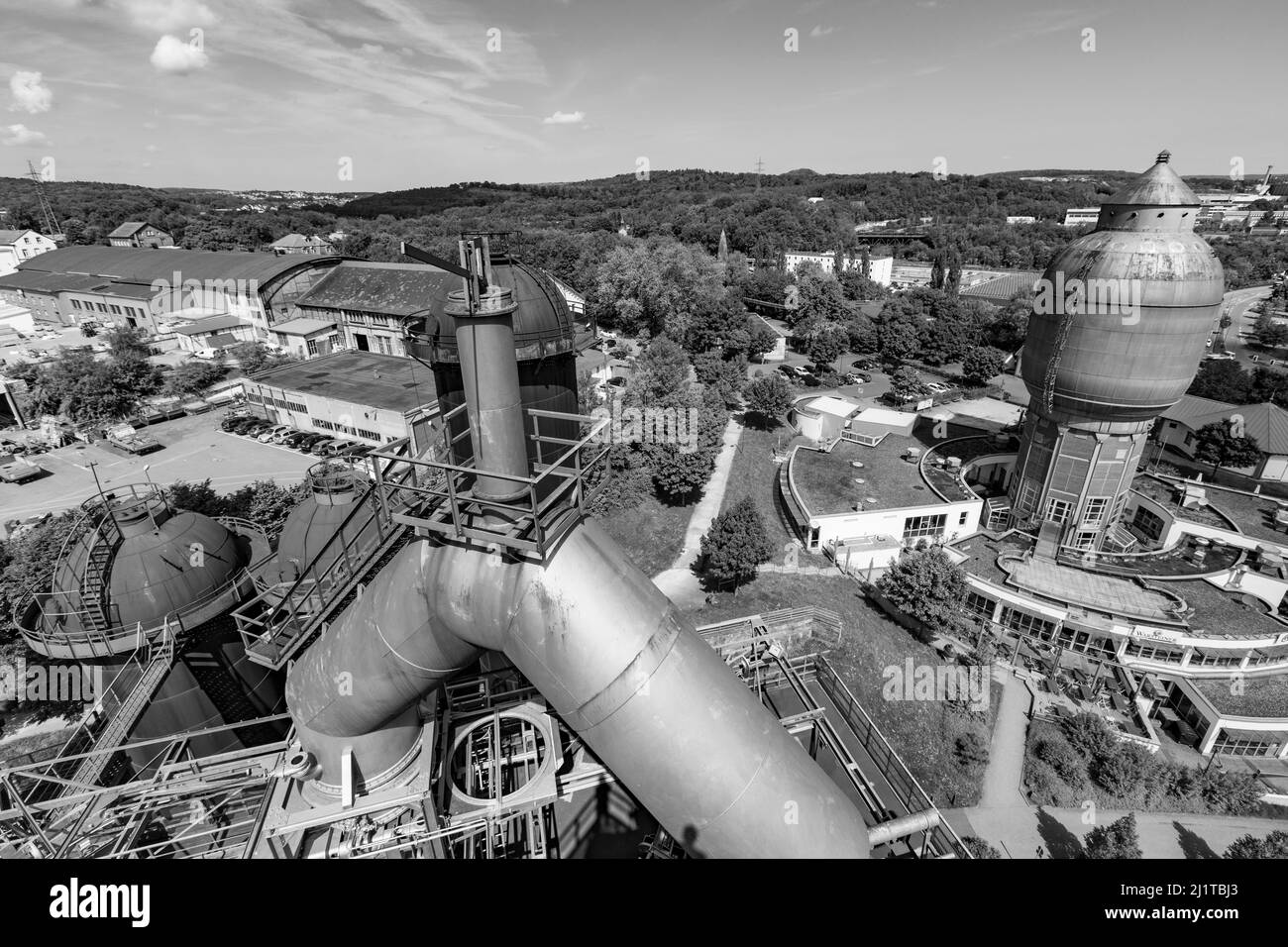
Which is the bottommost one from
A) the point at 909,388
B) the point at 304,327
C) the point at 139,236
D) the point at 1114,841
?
the point at 1114,841

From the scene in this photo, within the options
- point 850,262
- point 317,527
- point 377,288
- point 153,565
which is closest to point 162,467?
point 377,288

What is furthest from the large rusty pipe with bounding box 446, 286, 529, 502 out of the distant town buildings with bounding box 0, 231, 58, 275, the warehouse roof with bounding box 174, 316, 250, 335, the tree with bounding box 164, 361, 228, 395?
the distant town buildings with bounding box 0, 231, 58, 275

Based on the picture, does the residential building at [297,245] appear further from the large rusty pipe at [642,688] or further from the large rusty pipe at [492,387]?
the large rusty pipe at [642,688]

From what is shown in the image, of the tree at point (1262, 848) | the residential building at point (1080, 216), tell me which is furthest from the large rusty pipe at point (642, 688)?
the residential building at point (1080, 216)

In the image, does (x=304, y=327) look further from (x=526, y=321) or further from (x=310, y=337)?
(x=526, y=321)

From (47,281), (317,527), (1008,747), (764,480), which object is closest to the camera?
(317,527)

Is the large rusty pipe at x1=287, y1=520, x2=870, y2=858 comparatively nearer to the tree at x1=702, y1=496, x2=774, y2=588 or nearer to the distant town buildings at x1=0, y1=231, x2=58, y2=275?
the tree at x1=702, y1=496, x2=774, y2=588
